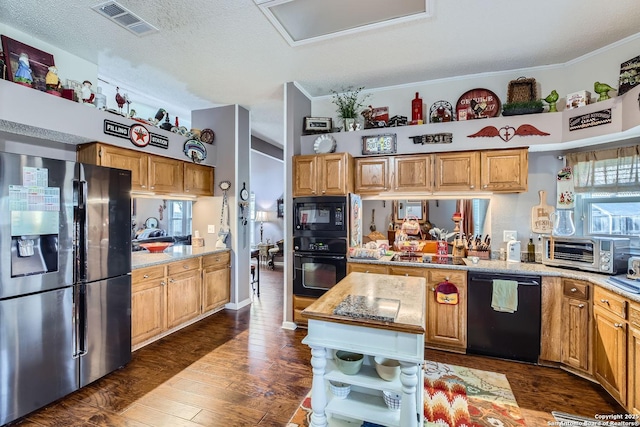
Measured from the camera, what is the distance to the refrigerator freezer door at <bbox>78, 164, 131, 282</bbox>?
8.04 ft

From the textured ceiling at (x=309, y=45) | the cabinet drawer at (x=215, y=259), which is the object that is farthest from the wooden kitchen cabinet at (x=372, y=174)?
the cabinet drawer at (x=215, y=259)

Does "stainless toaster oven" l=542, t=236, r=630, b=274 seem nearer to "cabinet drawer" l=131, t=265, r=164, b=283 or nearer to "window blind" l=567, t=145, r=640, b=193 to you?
"window blind" l=567, t=145, r=640, b=193

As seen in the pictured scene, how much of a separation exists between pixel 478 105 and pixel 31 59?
4.54 metres

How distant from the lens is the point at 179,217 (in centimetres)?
455

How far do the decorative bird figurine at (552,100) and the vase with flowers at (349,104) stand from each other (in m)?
2.00

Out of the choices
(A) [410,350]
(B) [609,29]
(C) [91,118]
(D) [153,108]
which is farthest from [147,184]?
(B) [609,29]

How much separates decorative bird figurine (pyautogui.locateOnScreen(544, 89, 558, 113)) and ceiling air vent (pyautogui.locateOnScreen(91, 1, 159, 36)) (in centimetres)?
389

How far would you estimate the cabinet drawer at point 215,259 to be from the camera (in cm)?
404

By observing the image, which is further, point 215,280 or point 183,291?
point 215,280

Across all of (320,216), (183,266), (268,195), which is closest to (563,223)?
(320,216)

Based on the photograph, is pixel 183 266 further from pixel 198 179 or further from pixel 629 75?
pixel 629 75

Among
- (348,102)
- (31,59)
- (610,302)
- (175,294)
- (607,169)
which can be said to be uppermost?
(348,102)

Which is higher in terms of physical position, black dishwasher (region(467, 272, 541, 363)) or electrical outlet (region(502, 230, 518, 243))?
electrical outlet (region(502, 230, 518, 243))

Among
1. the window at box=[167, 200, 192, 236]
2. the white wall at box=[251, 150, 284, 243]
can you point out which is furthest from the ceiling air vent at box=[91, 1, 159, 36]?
the white wall at box=[251, 150, 284, 243]
